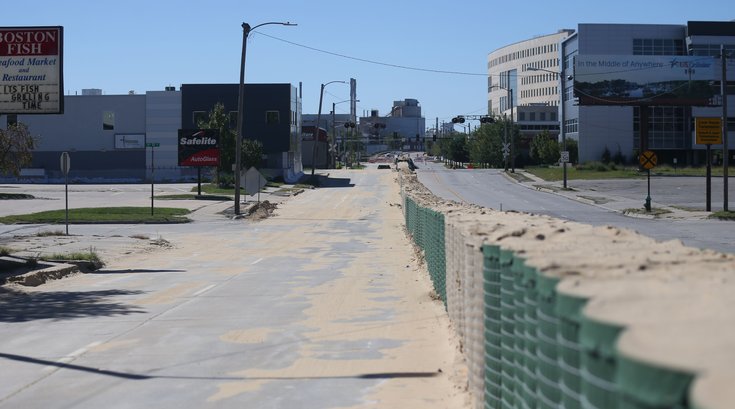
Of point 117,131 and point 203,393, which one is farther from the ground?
point 117,131

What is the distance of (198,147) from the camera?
232 ft

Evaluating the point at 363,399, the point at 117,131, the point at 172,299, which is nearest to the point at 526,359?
the point at 363,399

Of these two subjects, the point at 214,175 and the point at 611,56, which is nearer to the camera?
the point at 214,175

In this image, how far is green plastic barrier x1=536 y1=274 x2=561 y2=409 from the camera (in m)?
4.62

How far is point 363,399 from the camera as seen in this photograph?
953 cm

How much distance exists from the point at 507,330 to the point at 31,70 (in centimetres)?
2168

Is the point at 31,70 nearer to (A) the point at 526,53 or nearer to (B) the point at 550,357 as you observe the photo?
(B) the point at 550,357

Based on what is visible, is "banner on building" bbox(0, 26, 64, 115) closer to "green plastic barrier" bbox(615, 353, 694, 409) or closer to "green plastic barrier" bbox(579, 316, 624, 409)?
"green plastic barrier" bbox(579, 316, 624, 409)

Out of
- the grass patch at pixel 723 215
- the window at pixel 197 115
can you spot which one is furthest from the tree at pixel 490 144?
the grass patch at pixel 723 215

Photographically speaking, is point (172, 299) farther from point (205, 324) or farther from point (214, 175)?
point (214, 175)

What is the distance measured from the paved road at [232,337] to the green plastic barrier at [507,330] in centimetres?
254

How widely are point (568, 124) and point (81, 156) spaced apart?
189 feet

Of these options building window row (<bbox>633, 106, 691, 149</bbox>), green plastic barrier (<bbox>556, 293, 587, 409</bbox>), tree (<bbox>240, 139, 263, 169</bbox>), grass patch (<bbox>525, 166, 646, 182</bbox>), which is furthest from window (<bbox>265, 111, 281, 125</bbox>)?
green plastic barrier (<bbox>556, 293, 587, 409</bbox>)

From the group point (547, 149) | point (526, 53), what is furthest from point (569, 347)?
point (526, 53)
